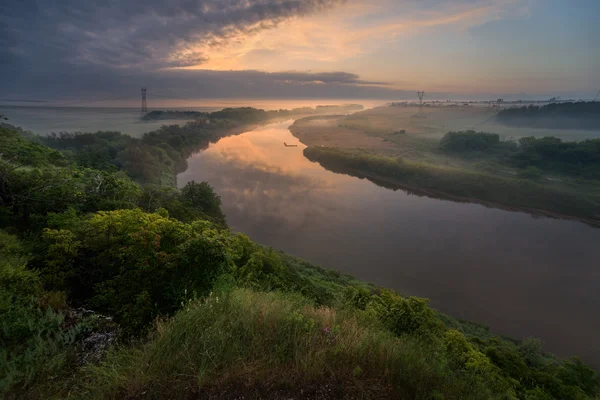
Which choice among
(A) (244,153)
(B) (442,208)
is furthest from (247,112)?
(B) (442,208)

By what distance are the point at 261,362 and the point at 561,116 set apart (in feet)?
399

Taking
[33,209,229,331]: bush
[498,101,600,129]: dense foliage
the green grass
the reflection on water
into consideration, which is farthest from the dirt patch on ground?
[33,209,229,331]: bush

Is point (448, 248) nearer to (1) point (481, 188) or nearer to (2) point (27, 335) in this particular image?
(1) point (481, 188)

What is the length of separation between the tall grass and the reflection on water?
Answer: 49.4 ft

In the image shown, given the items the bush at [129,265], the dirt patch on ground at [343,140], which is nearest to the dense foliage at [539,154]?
the dirt patch on ground at [343,140]

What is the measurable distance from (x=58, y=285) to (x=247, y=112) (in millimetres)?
128136

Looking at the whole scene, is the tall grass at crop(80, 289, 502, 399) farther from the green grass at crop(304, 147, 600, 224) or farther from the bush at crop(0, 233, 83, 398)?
the green grass at crop(304, 147, 600, 224)

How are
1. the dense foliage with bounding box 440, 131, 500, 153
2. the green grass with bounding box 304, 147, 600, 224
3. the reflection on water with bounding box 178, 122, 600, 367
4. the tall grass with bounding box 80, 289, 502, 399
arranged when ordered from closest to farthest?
the tall grass with bounding box 80, 289, 502, 399 → the reflection on water with bounding box 178, 122, 600, 367 → the green grass with bounding box 304, 147, 600, 224 → the dense foliage with bounding box 440, 131, 500, 153

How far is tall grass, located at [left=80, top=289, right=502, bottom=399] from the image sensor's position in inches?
114

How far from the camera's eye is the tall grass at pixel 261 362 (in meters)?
2.89

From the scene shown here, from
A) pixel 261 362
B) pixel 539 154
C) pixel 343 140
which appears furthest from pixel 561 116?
pixel 261 362

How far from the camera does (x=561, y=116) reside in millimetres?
88000

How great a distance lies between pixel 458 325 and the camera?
1364 centimetres

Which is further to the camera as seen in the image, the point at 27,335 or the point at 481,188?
the point at 481,188
